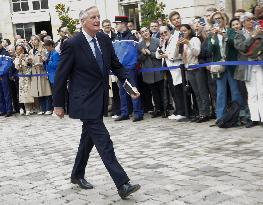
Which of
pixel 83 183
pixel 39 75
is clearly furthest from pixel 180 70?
pixel 83 183

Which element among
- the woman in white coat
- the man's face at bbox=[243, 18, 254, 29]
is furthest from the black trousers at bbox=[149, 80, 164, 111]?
the man's face at bbox=[243, 18, 254, 29]

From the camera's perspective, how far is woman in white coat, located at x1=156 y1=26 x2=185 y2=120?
10.9 m

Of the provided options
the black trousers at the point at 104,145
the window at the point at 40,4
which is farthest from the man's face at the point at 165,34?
the window at the point at 40,4

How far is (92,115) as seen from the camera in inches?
237

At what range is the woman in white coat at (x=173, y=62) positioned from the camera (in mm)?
10875

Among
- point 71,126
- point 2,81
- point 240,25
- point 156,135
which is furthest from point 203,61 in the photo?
point 2,81

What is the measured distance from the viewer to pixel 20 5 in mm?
30828

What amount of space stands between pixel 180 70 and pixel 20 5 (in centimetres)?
2190

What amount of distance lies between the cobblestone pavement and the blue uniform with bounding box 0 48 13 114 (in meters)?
3.71

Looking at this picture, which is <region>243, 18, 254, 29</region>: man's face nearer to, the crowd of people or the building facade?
the crowd of people

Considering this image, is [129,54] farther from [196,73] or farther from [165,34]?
[196,73]

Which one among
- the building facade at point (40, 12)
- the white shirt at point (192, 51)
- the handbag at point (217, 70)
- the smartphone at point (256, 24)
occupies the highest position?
the building facade at point (40, 12)

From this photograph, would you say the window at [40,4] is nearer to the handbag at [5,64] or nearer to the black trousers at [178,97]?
the handbag at [5,64]

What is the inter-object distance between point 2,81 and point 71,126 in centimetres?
389
